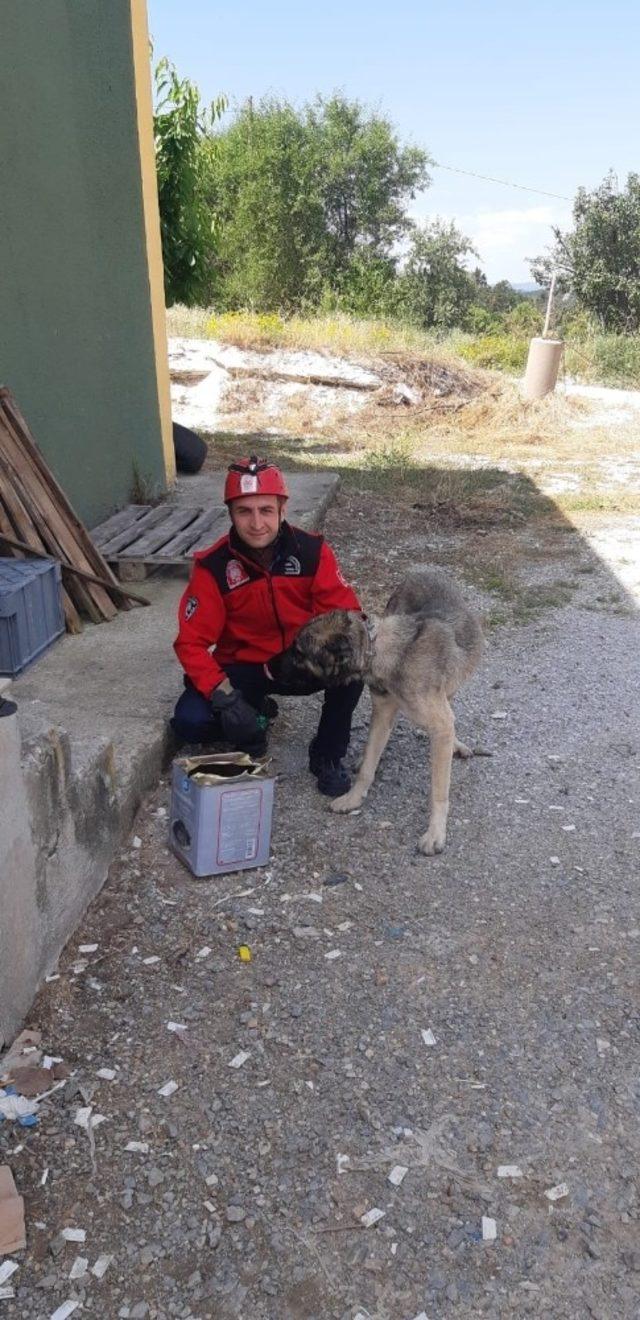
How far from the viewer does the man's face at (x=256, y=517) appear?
12.0ft

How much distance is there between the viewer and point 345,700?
3.96m

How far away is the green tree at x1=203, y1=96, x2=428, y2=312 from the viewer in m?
36.1

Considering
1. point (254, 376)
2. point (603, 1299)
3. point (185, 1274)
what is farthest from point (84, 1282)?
point (254, 376)

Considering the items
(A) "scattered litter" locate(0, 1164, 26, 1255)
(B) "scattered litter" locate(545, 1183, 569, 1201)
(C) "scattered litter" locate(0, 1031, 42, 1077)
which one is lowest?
(C) "scattered litter" locate(0, 1031, 42, 1077)

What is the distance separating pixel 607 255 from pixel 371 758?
1304 inches

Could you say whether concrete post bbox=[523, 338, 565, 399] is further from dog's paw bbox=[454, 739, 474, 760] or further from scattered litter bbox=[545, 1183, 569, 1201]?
scattered litter bbox=[545, 1183, 569, 1201]

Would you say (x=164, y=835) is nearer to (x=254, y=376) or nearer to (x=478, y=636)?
(x=478, y=636)

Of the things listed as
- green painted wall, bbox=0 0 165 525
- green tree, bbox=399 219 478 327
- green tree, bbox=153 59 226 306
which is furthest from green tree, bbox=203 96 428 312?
green painted wall, bbox=0 0 165 525

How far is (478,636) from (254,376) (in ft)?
38.7

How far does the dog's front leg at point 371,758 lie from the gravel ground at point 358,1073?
7cm

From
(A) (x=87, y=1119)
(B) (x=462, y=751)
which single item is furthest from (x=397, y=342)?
(A) (x=87, y=1119)

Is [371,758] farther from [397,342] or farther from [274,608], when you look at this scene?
[397,342]

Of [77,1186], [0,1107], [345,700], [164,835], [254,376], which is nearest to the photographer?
[77,1186]

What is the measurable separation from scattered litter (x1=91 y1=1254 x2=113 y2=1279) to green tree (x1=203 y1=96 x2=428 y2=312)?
36271mm
